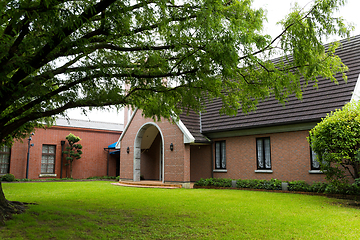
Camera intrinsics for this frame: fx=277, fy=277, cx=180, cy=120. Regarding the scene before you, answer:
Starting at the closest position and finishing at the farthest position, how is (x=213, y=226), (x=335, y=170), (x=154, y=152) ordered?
(x=213, y=226) → (x=335, y=170) → (x=154, y=152)

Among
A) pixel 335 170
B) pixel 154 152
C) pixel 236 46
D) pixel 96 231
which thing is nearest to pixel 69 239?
pixel 96 231

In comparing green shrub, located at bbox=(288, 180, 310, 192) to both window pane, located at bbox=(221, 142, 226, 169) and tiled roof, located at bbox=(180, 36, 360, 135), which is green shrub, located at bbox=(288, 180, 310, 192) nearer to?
tiled roof, located at bbox=(180, 36, 360, 135)

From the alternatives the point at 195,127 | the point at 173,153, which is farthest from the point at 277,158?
the point at 173,153

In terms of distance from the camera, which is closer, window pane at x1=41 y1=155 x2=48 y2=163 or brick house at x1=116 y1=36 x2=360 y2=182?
brick house at x1=116 y1=36 x2=360 y2=182

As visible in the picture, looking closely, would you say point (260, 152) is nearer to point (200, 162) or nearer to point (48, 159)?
point (200, 162)

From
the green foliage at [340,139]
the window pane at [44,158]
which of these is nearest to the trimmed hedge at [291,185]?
the green foliage at [340,139]

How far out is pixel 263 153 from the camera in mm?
15258

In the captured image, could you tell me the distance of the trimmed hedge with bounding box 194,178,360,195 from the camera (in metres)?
10.5

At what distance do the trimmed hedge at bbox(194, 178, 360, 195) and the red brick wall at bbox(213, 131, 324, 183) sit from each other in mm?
548

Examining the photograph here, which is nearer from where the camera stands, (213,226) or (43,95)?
(43,95)

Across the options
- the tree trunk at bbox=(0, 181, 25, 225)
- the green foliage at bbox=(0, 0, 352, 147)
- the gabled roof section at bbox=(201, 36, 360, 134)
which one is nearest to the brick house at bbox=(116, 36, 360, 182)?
the gabled roof section at bbox=(201, 36, 360, 134)

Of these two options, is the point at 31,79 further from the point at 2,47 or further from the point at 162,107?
the point at 162,107

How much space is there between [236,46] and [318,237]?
4.15m

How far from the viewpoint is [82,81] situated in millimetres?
6176
